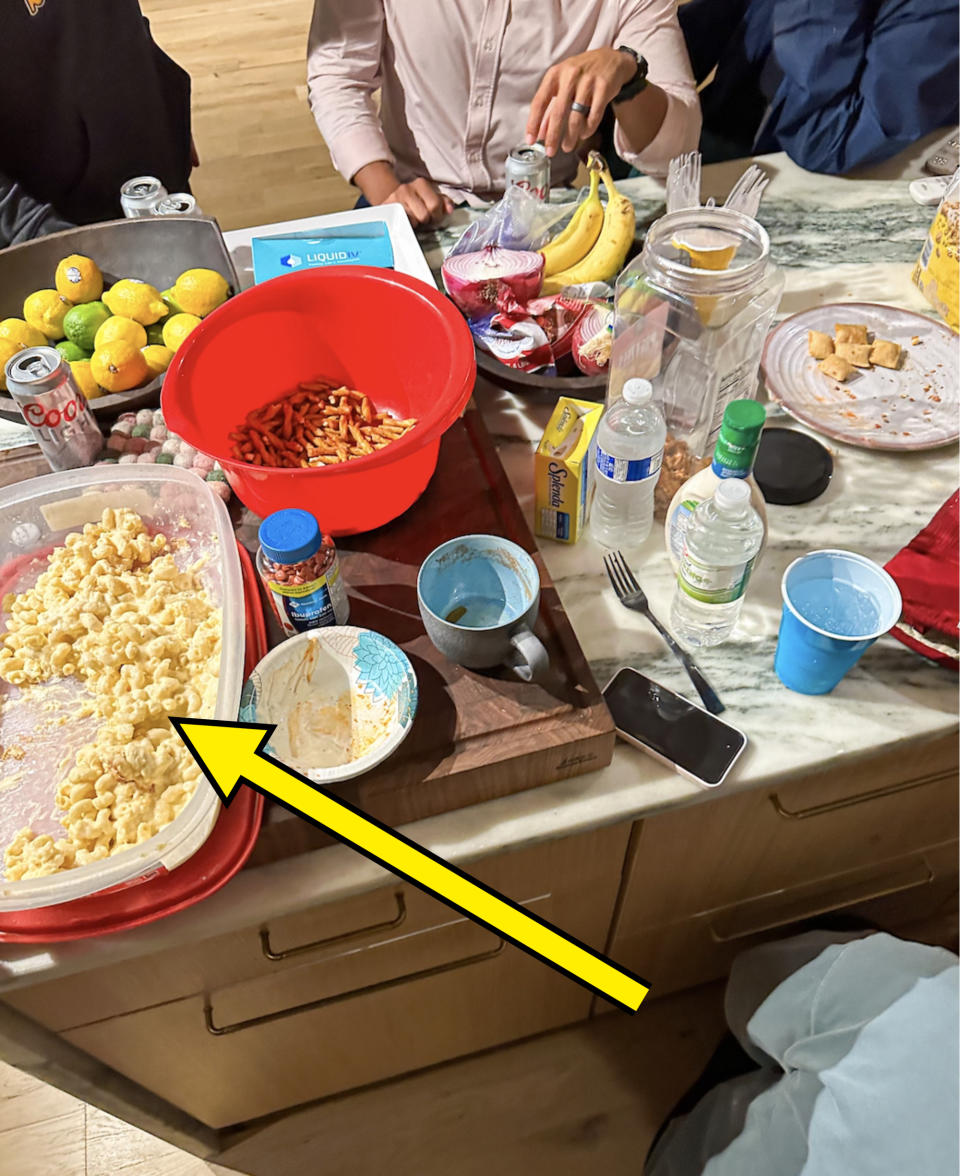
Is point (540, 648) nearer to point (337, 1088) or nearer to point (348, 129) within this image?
point (337, 1088)

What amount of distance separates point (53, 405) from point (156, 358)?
0.57 ft

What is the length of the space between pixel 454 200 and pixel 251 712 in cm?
111

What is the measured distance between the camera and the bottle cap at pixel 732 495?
2.30 ft

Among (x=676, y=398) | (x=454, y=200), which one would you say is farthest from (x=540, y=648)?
(x=454, y=200)

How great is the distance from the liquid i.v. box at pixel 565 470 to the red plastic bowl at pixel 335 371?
0.10 metres

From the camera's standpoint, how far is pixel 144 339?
1.03 m

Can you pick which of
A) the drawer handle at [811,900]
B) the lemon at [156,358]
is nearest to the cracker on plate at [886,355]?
the drawer handle at [811,900]

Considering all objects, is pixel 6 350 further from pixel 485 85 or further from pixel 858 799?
pixel 858 799

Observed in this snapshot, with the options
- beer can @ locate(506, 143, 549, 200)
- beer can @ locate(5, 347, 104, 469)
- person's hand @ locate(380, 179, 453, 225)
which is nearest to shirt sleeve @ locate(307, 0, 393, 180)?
person's hand @ locate(380, 179, 453, 225)

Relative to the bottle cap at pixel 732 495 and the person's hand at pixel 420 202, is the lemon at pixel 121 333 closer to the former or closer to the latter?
the person's hand at pixel 420 202

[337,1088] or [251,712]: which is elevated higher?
[251,712]

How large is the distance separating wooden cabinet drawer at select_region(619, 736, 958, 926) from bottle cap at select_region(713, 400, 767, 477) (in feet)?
1.04

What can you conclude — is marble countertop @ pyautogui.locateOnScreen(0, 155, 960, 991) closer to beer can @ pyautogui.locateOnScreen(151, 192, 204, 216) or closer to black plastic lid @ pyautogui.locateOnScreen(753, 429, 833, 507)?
black plastic lid @ pyautogui.locateOnScreen(753, 429, 833, 507)

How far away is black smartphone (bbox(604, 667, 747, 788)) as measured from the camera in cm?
76
